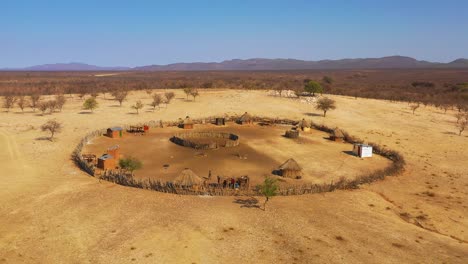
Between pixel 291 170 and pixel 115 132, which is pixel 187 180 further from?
pixel 115 132

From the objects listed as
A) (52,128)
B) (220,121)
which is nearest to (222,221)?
(52,128)

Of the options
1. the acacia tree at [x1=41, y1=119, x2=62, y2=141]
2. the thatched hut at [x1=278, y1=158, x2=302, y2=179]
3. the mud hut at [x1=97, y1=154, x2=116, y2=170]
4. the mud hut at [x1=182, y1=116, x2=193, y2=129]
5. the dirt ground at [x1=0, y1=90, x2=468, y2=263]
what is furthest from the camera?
the mud hut at [x1=182, y1=116, x2=193, y2=129]

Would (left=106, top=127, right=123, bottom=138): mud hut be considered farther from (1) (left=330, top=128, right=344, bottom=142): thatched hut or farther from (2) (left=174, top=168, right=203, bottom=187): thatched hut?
(1) (left=330, top=128, right=344, bottom=142): thatched hut

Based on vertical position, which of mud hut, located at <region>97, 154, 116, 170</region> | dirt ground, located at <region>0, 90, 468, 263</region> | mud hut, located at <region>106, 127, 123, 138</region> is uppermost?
mud hut, located at <region>106, 127, 123, 138</region>

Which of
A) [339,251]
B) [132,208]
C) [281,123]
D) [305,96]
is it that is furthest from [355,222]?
[305,96]

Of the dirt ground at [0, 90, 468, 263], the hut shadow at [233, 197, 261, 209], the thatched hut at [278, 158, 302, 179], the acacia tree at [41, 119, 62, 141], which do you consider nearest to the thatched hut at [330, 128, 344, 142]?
the dirt ground at [0, 90, 468, 263]

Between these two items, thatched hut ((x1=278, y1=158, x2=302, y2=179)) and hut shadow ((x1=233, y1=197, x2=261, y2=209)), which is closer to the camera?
hut shadow ((x1=233, y1=197, x2=261, y2=209))

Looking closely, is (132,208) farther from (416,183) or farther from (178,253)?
(416,183)
